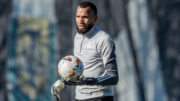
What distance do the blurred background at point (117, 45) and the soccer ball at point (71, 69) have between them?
7055 millimetres

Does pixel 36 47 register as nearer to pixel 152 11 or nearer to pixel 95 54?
pixel 152 11

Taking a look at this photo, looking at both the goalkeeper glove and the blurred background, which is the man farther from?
the blurred background

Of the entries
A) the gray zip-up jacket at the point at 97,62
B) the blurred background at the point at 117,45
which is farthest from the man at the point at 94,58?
the blurred background at the point at 117,45

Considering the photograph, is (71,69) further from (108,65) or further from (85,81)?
(108,65)

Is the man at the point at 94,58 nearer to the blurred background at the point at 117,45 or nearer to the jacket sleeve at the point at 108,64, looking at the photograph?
the jacket sleeve at the point at 108,64

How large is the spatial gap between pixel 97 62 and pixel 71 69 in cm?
28

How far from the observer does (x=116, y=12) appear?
12.1m

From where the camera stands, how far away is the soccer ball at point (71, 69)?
139 inches

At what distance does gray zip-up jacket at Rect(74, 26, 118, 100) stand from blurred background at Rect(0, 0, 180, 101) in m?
6.84

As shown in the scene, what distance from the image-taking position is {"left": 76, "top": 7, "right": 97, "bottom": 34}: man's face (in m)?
3.72

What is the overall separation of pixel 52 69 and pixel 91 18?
8.74 meters

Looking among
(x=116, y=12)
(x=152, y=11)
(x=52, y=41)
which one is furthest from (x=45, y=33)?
(x=152, y=11)

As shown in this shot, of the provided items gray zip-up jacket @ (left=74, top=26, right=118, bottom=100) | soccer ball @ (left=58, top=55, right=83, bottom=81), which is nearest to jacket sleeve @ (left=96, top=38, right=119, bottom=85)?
gray zip-up jacket @ (left=74, top=26, right=118, bottom=100)

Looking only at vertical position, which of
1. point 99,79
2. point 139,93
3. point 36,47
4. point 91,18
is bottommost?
point 139,93
